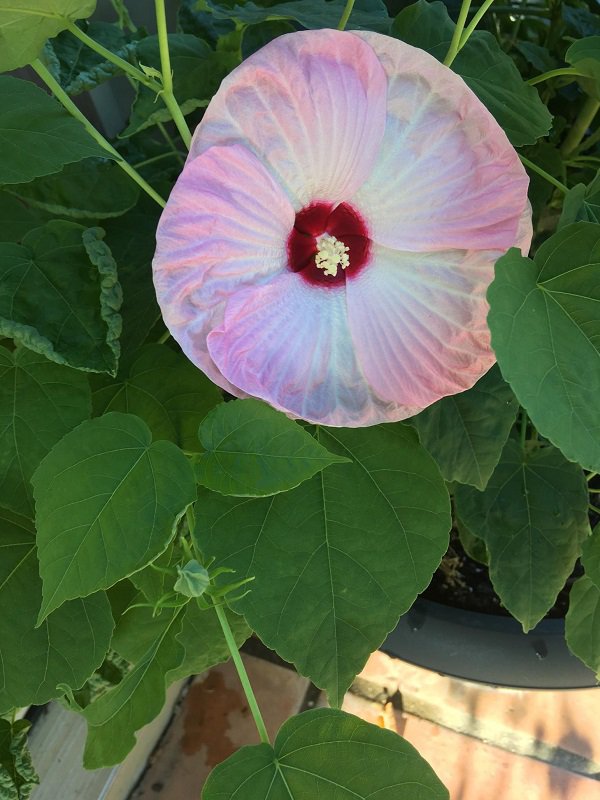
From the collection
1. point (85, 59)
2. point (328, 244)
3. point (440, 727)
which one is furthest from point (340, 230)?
point (440, 727)

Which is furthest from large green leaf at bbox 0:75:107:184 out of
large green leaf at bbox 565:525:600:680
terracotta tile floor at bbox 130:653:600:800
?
terracotta tile floor at bbox 130:653:600:800

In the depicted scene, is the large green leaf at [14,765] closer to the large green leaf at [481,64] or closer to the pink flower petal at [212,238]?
the pink flower petal at [212,238]

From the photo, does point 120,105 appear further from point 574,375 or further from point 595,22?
point 574,375

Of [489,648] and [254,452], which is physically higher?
[254,452]

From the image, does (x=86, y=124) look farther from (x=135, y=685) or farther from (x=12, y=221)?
(x=135, y=685)

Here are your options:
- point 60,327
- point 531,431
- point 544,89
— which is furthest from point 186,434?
point 544,89

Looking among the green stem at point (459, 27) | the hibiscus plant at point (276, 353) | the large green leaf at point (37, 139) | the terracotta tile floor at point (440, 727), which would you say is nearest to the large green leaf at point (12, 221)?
the hibiscus plant at point (276, 353)
